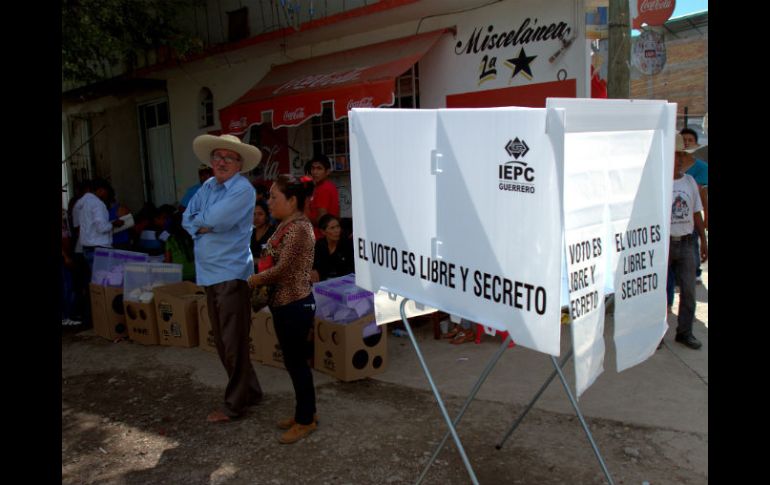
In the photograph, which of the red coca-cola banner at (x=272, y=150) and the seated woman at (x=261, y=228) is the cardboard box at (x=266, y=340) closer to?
the seated woman at (x=261, y=228)

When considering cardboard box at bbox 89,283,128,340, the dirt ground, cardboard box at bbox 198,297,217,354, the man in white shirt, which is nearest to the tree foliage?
the man in white shirt

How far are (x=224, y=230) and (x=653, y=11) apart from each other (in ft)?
15.5

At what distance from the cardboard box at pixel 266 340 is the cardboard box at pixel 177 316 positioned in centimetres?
85

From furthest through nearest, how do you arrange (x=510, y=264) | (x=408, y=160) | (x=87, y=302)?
(x=87, y=302)
(x=408, y=160)
(x=510, y=264)

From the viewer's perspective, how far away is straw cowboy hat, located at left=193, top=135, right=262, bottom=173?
437 centimetres

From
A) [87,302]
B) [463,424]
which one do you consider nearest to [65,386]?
[87,302]

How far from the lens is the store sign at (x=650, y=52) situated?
253 inches

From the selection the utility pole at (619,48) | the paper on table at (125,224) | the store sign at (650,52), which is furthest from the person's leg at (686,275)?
the paper on table at (125,224)

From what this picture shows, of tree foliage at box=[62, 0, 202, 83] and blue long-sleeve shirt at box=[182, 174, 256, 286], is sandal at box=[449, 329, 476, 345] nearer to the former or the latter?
blue long-sleeve shirt at box=[182, 174, 256, 286]

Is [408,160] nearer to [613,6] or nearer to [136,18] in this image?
[613,6]

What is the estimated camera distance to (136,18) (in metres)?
9.12

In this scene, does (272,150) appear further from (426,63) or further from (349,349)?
(349,349)
